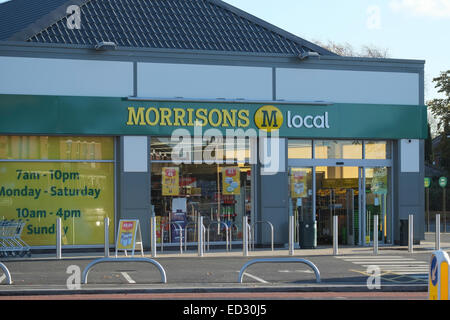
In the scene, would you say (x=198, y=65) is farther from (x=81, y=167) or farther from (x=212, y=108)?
(x=81, y=167)

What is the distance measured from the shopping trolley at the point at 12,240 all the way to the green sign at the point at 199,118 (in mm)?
2646

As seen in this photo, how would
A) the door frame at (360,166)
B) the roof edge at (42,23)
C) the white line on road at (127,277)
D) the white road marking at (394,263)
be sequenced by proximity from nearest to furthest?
the white line on road at (127,277), the white road marking at (394,263), the roof edge at (42,23), the door frame at (360,166)

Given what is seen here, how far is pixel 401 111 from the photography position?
81.0 feet

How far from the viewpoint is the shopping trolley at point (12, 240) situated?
1995 cm

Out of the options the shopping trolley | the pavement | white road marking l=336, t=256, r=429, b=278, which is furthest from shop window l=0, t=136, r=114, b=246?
white road marking l=336, t=256, r=429, b=278

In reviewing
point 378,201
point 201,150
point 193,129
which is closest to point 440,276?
point 193,129

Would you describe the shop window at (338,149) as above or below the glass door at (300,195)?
above

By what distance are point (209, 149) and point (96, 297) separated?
10.6m

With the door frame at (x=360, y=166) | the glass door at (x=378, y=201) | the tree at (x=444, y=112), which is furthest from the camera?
the tree at (x=444, y=112)

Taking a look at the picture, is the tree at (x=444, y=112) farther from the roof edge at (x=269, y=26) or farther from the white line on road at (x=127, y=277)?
the white line on road at (x=127, y=277)

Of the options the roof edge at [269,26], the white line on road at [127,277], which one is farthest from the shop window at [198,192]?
the white line on road at [127,277]

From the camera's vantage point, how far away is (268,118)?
918 inches

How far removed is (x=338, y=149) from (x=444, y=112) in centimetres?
3369

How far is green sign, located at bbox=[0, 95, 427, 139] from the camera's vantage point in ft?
70.4
